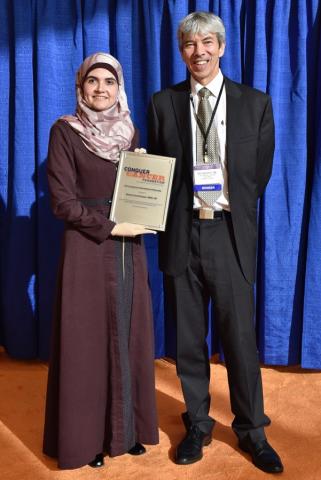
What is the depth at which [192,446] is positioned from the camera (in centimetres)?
247

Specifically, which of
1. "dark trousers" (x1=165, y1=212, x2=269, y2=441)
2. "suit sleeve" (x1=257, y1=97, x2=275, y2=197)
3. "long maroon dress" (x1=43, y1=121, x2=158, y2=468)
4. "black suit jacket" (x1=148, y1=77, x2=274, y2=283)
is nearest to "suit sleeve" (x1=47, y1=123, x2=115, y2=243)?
"long maroon dress" (x1=43, y1=121, x2=158, y2=468)

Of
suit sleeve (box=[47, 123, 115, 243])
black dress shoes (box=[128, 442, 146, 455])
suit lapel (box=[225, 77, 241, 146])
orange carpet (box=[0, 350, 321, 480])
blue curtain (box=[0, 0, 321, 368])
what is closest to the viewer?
suit sleeve (box=[47, 123, 115, 243])

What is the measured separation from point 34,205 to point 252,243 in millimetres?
1624

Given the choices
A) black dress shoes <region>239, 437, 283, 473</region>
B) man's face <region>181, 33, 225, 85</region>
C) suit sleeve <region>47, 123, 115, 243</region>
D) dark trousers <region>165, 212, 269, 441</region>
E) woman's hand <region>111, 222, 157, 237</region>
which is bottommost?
black dress shoes <region>239, 437, 283, 473</region>

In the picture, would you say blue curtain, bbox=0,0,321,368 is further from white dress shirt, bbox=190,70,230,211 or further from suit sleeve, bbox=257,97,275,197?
white dress shirt, bbox=190,70,230,211

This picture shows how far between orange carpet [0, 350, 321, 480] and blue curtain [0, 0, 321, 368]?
0.29 meters

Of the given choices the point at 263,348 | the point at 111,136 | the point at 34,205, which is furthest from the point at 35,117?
the point at 263,348

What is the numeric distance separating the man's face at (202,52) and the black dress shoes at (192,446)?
5.19 feet

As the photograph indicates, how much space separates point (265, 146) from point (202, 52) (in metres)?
0.50

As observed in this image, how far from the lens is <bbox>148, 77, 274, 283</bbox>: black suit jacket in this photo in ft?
7.47

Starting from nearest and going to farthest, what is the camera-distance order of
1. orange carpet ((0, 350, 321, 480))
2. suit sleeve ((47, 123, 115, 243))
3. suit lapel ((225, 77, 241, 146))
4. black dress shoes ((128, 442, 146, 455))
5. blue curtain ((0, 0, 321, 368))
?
suit sleeve ((47, 123, 115, 243)), suit lapel ((225, 77, 241, 146)), orange carpet ((0, 350, 321, 480)), black dress shoes ((128, 442, 146, 455)), blue curtain ((0, 0, 321, 368))

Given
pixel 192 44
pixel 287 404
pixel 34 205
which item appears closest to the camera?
pixel 192 44

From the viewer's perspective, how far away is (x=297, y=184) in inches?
127

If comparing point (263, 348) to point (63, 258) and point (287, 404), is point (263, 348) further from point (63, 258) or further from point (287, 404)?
point (63, 258)
